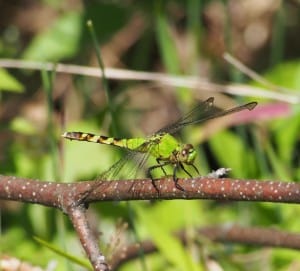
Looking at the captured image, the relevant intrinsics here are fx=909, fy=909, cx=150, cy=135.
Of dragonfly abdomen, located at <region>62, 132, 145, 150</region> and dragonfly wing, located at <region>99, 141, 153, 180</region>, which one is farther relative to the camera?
dragonfly abdomen, located at <region>62, 132, 145, 150</region>

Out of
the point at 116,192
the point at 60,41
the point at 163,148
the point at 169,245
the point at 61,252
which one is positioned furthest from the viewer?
the point at 60,41

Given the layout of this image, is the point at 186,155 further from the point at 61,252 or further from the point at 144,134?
the point at 144,134

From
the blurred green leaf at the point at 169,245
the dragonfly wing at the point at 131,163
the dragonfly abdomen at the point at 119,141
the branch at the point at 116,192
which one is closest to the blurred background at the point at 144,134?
the blurred green leaf at the point at 169,245

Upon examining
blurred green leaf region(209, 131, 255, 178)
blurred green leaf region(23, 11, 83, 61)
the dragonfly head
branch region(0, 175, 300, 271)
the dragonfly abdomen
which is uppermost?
blurred green leaf region(23, 11, 83, 61)

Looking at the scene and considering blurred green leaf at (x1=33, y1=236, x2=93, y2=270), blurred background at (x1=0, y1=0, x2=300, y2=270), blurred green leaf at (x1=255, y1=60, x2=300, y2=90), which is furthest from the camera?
blurred green leaf at (x1=255, y1=60, x2=300, y2=90)

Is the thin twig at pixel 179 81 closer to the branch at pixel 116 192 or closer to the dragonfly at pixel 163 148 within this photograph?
the dragonfly at pixel 163 148

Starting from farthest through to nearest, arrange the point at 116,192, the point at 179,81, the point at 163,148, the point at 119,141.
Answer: the point at 179,81 → the point at 119,141 → the point at 163,148 → the point at 116,192

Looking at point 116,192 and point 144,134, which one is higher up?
point 144,134

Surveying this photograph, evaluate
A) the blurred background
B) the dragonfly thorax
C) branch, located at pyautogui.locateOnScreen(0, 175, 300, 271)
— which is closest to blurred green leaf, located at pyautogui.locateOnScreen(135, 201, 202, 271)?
the blurred background

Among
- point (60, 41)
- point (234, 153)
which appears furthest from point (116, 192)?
point (60, 41)

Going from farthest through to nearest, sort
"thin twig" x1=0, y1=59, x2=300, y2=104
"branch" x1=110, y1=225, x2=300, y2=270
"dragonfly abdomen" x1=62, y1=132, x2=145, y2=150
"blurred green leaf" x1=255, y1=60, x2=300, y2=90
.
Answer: "blurred green leaf" x1=255, y1=60, x2=300, y2=90, "thin twig" x1=0, y1=59, x2=300, y2=104, "branch" x1=110, y1=225, x2=300, y2=270, "dragonfly abdomen" x1=62, y1=132, x2=145, y2=150

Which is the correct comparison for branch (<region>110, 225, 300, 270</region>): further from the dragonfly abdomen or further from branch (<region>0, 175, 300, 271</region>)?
branch (<region>0, 175, 300, 271</region>)

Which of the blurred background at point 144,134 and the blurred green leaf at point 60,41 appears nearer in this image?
the blurred background at point 144,134
